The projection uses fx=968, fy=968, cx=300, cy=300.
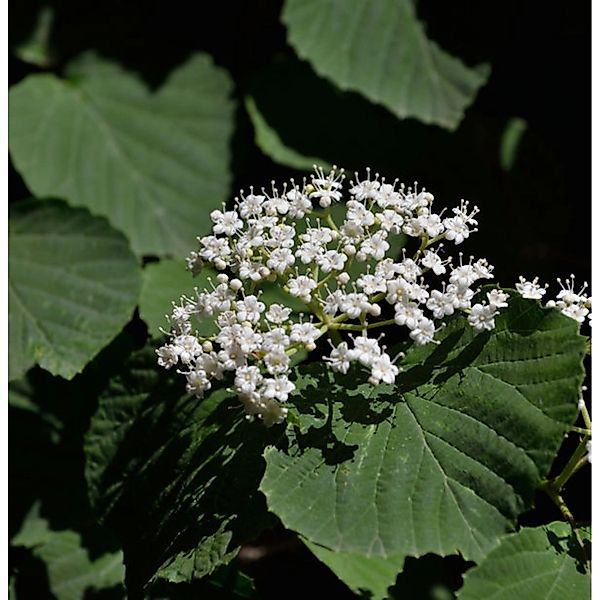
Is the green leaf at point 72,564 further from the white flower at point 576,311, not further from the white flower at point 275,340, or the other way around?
the white flower at point 576,311

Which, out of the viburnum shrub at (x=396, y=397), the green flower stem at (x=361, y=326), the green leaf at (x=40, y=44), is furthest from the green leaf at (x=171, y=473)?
the green leaf at (x=40, y=44)

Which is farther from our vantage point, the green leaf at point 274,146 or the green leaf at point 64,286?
the green leaf at point 274,146

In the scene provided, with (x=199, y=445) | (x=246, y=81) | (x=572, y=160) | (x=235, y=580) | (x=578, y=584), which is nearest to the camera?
(x=578, y=584)

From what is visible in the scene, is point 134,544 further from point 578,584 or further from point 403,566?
point 578,584

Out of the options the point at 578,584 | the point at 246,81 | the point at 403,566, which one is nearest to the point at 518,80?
the point at 246,81

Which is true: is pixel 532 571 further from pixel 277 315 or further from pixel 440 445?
pixel 277 315

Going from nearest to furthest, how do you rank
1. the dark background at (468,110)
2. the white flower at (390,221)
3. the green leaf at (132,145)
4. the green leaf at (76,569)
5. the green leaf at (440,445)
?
the green leaf at (440,445)
the white flower at (390,221)
the green leaf at (76,569)
the green leaf at (132,145)
the dark background at (468,110)

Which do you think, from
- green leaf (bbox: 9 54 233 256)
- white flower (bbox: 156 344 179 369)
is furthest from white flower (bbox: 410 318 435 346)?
green leaf (bbox: 9 54 233 256)
